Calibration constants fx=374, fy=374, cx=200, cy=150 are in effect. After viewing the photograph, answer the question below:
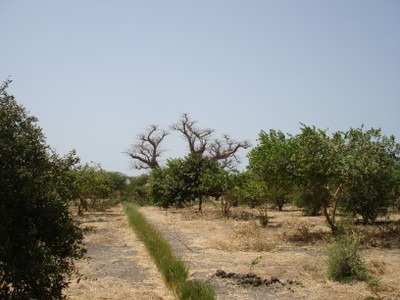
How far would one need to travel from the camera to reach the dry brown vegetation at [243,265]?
7.52m

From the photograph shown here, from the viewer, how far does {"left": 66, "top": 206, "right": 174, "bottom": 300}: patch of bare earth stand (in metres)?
7.69

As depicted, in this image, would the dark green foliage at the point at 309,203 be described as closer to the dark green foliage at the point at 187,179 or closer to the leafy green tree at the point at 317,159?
the dark green foliage at the point at 187,179

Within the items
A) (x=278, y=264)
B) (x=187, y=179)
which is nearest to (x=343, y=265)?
(x=278, y=264)

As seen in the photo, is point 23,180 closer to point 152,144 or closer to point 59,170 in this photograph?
point 59,170

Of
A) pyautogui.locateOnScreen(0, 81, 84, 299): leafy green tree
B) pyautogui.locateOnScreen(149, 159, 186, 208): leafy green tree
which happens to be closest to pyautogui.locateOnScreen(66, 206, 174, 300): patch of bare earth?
pyautogui.locateOnScreen(0, 81, 84, 299): leafy green tree

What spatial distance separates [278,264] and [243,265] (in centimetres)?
94

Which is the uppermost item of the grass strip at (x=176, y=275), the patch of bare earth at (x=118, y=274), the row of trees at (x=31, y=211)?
the row of trees at (x=31, y=211)

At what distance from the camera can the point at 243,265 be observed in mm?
10047

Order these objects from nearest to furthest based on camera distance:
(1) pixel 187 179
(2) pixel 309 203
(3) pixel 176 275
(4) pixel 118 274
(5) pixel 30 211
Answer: (5) pixel 30 211 → (3) pixel 176 275 → (4) pixel 118 274 → (2) pixel 309 203 → (1) pixel 187 179

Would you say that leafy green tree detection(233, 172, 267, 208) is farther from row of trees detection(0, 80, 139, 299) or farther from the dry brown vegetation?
row of trees detection(0, 80, 139, 299)

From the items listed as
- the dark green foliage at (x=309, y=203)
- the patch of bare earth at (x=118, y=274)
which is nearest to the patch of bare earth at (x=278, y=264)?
the patch of bare earth at (x=118, y=274)

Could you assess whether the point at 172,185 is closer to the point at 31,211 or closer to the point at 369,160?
the point at 369,160

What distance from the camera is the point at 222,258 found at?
11133 millimetres

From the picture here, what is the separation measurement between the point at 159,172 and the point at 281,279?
27.4 m
